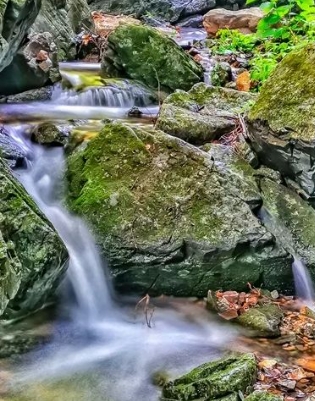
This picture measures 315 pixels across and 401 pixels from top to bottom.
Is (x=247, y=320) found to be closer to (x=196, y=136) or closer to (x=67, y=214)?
(x=67, y=214)

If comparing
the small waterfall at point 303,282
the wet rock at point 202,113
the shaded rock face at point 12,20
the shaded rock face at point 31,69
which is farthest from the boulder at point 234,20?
the small waterfall at point 303,282

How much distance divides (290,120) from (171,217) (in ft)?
4.95

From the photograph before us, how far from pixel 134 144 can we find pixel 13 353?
8.04 ft

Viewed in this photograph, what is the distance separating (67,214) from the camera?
4.98 metres

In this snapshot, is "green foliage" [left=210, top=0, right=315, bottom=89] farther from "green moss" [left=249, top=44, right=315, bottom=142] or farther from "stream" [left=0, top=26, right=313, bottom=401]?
"stream" [left=0, top=26, right=313, bottom=401]

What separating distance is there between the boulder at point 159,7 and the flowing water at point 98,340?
54.0ft

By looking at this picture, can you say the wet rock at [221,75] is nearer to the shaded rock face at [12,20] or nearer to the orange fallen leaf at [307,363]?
the shaded rock face at [12,20]

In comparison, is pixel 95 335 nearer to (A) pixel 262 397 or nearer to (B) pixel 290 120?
(A) pixel 262 397

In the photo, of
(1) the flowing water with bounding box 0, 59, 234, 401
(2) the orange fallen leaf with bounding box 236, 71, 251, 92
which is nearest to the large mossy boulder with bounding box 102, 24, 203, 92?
(2) the orange fallen leaf with bounding box 236, 71, 251, 92

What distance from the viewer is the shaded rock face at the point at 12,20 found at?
524cm

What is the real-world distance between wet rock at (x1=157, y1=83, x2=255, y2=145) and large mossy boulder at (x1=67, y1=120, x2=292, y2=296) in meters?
0.67

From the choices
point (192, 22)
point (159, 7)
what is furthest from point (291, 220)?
point (159, 7)

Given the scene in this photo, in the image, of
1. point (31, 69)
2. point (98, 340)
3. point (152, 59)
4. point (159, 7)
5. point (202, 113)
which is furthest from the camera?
point (159, 7)

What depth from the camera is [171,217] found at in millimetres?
4758
